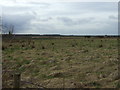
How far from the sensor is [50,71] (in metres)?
11.4

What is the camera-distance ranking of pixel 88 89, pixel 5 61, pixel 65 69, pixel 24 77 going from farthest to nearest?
pixel 5 61, pixel 65 69, pixel 24 77, pixel 88 89

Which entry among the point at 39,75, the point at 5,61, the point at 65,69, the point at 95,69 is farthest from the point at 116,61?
the point at 5,61

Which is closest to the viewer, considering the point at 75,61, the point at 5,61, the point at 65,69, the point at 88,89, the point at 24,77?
the point at 88,89

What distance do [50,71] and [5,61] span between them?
3.91 m

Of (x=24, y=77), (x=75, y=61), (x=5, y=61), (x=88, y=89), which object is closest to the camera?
(x=88, y=89)

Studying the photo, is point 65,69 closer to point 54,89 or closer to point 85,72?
point 85,72

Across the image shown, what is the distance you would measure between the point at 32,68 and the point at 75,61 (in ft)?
7.57

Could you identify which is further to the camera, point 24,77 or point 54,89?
point 24,77

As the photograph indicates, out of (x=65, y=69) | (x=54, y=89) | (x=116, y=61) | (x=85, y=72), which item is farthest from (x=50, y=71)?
(x=116, y=61)

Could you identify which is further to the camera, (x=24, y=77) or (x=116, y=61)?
(x=116, y=61)

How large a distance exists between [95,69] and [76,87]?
249 centimetres

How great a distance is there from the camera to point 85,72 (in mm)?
10867

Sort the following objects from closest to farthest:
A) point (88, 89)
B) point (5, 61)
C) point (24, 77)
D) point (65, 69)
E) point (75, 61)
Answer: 1. point (88, 89)
2. point (24, 77)
3. point (65, 69)
4. point (75, 61)
5. point (5, 61)

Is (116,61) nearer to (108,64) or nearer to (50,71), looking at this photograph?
(108,64)
